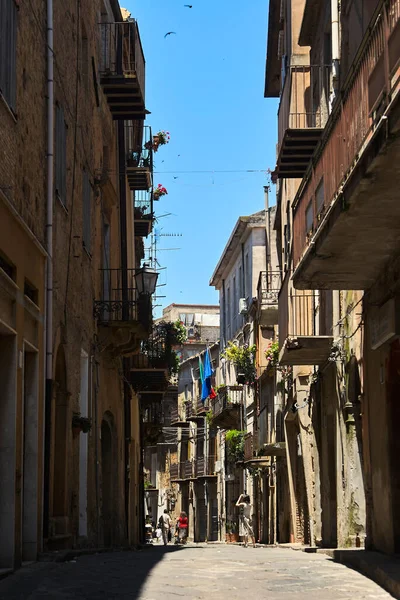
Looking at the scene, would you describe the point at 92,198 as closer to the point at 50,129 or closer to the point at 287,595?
the point at 50,129

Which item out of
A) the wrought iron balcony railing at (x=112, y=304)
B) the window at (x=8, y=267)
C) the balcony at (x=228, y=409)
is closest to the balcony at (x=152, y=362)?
the wrought iron balcony railing at (x=112, y=304)

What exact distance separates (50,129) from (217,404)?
40933mm

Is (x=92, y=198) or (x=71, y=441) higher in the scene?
(x=92, y=198)

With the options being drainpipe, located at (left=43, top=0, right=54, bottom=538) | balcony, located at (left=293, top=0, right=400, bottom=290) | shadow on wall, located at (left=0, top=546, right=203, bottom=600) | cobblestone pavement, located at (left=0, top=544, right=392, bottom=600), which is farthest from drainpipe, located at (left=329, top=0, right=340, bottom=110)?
shadow on wall, located at (left=0, top=546, right=203, bottom=600)

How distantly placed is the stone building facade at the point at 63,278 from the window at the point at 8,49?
0.03 metres

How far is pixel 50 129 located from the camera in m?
15.3

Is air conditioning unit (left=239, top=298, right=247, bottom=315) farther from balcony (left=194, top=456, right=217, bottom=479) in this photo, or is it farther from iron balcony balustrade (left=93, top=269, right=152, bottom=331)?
iron balcony balustrade (left=93, top=269, right=152, bottom=331)

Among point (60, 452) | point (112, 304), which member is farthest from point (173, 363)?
point (60, 452)

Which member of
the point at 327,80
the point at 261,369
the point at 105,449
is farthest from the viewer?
the point at 261,369

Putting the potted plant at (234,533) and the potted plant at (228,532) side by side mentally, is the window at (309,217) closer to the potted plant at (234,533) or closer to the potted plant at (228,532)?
the potted plant at (234,533)

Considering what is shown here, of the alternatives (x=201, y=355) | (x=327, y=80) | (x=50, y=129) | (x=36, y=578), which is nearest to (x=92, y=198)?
(x=327, y=80)

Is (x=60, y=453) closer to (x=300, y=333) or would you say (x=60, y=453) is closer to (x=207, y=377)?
(x=300, y=333)

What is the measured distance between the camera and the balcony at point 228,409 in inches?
2032

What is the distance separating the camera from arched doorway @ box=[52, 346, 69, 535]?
1673 cm
